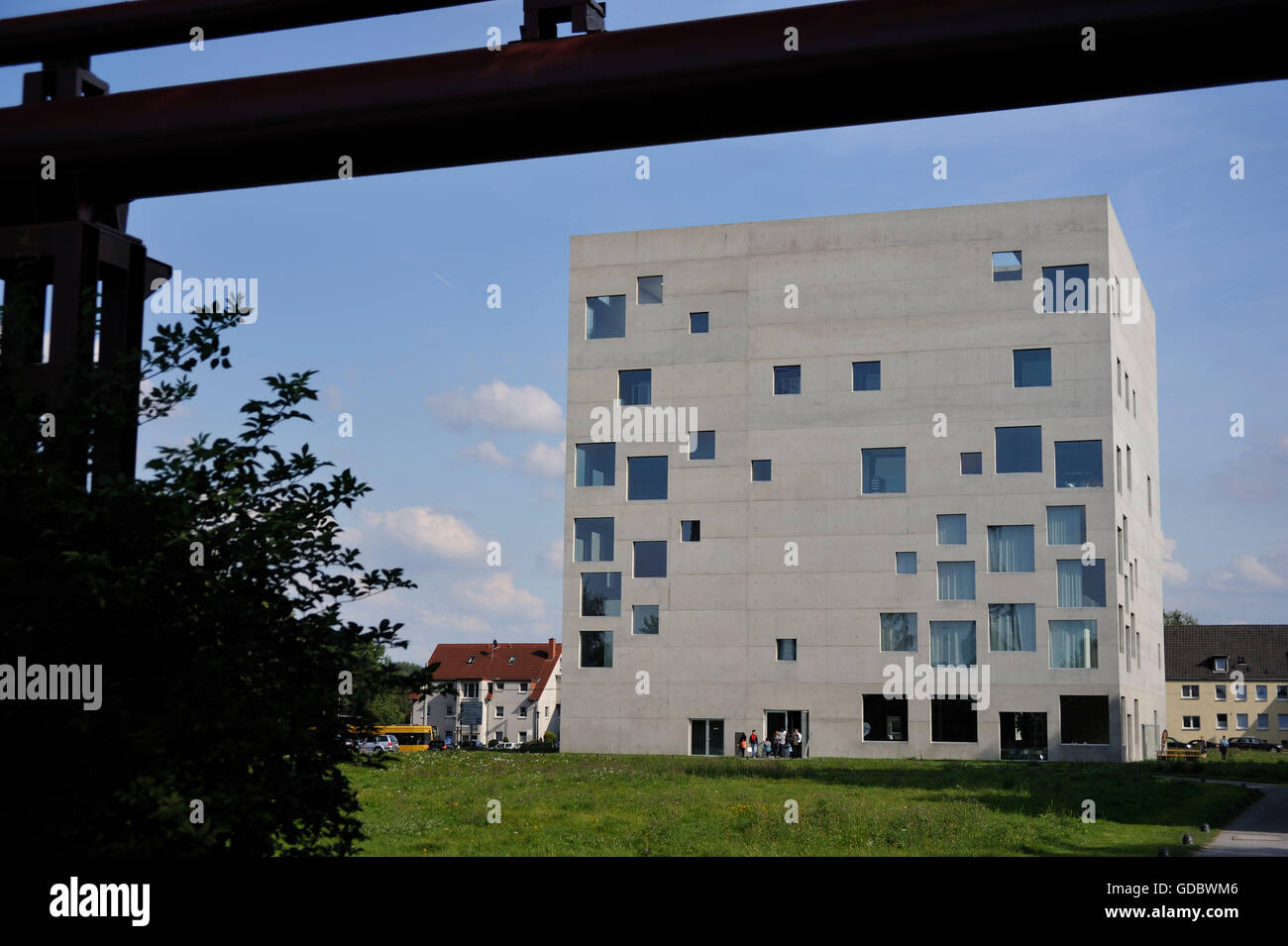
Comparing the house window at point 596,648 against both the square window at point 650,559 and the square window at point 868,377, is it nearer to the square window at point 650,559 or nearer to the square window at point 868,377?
the square window at point 650,559

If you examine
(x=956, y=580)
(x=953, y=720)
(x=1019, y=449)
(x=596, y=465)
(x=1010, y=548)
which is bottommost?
(x=953, y=720)

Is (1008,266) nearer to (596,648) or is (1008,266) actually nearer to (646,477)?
(646,477)

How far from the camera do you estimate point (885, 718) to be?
5688cm

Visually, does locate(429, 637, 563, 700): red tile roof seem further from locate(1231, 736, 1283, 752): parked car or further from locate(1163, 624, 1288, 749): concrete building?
locate(1231, 736, 1283, 752): parked car

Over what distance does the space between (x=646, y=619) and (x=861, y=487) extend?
11982 mm

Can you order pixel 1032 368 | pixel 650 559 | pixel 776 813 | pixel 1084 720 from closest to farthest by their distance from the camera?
pixel 776 813 < pixel 1084 720 < pixel 1032 368 < pixel 650 559

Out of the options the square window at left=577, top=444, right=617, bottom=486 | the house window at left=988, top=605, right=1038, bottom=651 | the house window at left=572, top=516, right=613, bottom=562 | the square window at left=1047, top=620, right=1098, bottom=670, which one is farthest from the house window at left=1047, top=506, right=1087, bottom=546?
the square window at left=577, top=444, right=617, bottom=486

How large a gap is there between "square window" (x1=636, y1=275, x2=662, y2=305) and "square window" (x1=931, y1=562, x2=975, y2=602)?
19.1 m

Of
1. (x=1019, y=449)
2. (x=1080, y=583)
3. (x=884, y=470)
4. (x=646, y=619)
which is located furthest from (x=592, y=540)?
(x=1080, y=583)

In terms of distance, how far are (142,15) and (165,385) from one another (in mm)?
1527

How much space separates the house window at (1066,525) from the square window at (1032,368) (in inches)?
229

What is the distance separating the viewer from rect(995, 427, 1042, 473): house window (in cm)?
5678

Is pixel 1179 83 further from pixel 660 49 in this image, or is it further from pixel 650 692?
pixel 650 692
